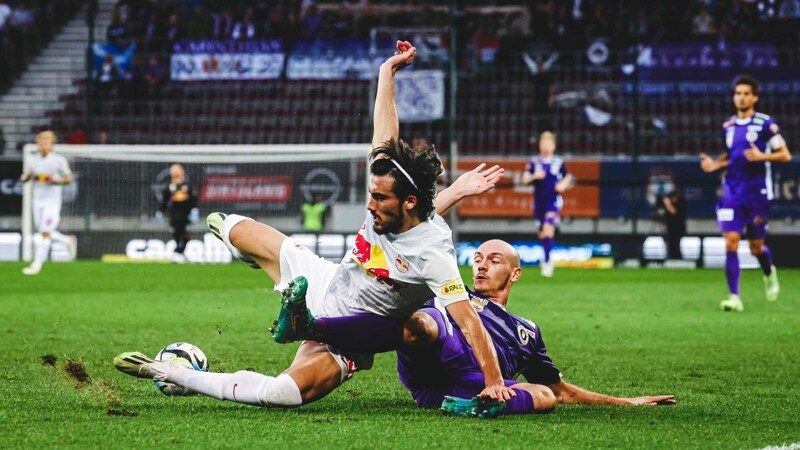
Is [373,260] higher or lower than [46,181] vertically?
higher

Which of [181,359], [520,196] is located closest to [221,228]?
[181,359]

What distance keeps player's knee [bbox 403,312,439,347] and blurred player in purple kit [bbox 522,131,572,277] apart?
13.6m

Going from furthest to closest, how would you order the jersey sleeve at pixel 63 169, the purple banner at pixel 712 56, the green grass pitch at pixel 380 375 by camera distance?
the purple banner at pixel 712 56, the jersey sleeve at pixel 63 169, the green grass pitch at pixel 380 375

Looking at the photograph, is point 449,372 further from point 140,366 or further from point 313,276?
point 140,366

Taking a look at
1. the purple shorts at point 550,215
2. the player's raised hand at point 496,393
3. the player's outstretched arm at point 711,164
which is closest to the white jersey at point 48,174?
the purple shorts at point 550,215

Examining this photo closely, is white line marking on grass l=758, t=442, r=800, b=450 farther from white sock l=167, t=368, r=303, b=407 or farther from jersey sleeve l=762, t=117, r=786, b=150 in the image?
jersey sleeve l=762, t=117, r=786, b=150

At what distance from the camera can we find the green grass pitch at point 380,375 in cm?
508

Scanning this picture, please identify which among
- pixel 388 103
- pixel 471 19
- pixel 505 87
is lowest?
pixel 388 103

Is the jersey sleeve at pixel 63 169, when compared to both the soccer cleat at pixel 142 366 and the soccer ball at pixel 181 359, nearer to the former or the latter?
the soccer ball at pixel 181 359

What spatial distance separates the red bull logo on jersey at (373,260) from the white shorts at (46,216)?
1429cm

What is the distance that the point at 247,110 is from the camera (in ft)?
81.0

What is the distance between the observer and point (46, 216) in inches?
760

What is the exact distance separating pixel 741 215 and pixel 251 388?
28.0 ft

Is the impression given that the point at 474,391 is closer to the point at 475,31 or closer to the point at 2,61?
the point at 475,31
